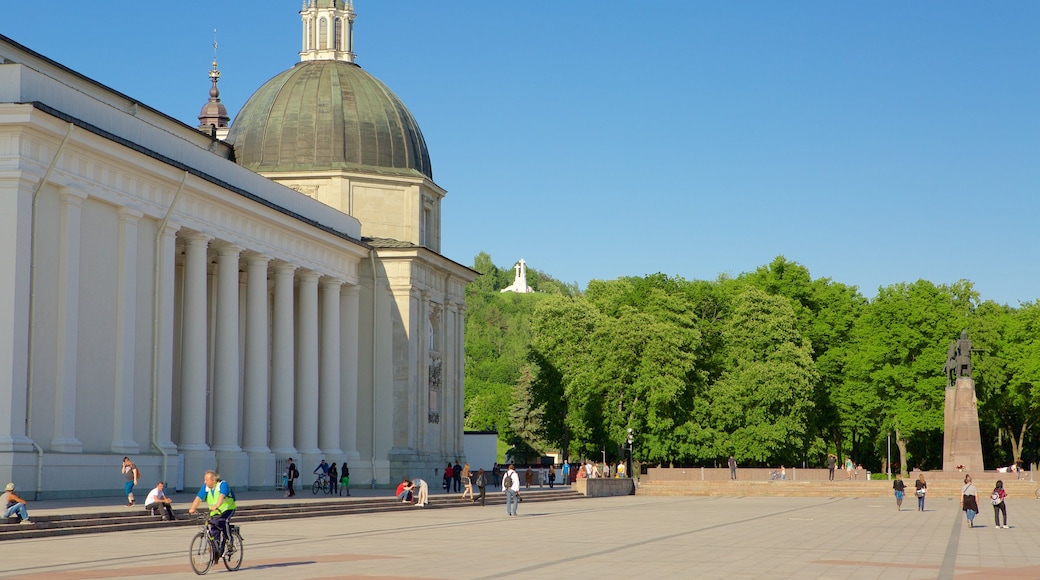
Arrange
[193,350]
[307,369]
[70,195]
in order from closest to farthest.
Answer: [70,195] → [193,350] → [307,369]

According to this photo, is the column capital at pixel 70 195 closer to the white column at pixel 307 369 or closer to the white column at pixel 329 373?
the white column at pixel 307 369

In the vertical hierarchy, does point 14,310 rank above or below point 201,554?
above

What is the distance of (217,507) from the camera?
19.8 metres

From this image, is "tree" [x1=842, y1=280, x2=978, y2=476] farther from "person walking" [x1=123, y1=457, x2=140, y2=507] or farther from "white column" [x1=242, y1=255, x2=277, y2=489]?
"person walking" [x1=123, y1=457, x2=140, y2=507]

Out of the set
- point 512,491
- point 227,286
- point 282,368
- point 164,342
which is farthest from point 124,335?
point 282,368

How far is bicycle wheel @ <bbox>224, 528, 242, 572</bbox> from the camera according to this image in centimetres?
1955

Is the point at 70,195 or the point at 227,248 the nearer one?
the point at 70,195

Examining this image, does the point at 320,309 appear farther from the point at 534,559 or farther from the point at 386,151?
the point at 534,559

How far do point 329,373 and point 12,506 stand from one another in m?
29.6

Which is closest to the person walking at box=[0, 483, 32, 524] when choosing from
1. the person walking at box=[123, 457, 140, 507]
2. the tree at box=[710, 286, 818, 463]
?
the person walking at box=[123, 457, 140, 507]

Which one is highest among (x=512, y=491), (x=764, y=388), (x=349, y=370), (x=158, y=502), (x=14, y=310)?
(x=14, y=310)

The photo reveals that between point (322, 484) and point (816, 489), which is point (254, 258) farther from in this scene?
point (816, 489)

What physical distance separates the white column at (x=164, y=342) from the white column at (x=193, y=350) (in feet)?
8.02

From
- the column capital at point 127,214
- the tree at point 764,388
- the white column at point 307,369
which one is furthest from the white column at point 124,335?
the tree at point 764,388
